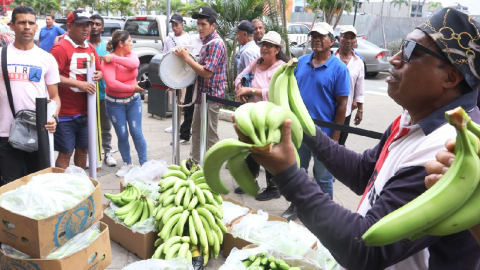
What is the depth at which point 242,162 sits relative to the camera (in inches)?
56.9

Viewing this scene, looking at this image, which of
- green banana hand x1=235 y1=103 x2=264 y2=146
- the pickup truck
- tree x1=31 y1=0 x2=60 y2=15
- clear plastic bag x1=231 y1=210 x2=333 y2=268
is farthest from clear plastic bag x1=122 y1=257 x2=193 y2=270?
tree x1=31 y1=0 x2=60 y2=15

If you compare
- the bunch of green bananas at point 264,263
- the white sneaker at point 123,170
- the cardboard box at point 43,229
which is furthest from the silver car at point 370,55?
the cardboard box at point 43,229

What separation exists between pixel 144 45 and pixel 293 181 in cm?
1085

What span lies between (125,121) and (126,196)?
178 cm

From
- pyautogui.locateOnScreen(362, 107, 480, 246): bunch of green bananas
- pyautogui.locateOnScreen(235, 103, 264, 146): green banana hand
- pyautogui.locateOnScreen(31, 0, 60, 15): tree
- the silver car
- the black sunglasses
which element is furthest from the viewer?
pyautogui.locateOnScreen(31, 0, 60, 15): tree

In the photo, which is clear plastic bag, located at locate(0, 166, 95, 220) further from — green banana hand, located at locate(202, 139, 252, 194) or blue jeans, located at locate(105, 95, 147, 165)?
blue jeans, located at locate(105, 95, 147, 165)

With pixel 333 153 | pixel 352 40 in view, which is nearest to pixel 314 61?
pixel 352 40

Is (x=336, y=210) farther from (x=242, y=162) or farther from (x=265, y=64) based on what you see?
(x=265, y=64)

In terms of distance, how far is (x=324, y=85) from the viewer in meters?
4.16

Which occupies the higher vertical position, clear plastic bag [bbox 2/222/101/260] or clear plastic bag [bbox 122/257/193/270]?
clear plastic bag [bbox 2/222/101/260]

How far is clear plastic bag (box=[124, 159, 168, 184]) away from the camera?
443 cm

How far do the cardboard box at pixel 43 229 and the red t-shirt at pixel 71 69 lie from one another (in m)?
2.15

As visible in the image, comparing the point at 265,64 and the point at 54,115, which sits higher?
the point at 265,64

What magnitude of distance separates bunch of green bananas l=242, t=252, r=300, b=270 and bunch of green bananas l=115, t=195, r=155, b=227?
49.2 inches
